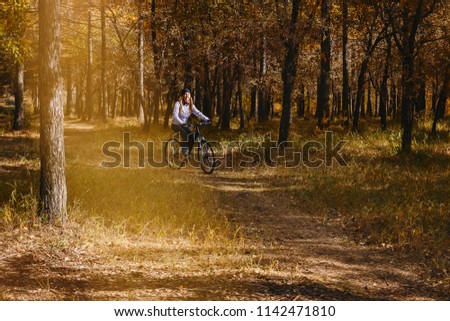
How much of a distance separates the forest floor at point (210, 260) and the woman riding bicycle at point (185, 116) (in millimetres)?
3642

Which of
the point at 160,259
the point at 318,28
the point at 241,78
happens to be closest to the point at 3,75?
the point at 241,78

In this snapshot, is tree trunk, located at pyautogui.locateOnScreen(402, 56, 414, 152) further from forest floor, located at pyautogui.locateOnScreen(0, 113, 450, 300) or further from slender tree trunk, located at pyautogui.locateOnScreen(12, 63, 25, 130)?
slender tree trunk, located at pyautogui.locateOnScreen(12, 63, 25, 130)

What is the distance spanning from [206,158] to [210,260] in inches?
308

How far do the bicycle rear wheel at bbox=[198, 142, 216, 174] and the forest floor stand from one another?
Answer: 11.9ft

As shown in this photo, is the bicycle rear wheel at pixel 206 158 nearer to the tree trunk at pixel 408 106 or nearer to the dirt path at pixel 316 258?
the dirt path at pixel 316 258

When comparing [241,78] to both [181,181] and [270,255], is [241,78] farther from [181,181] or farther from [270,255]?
[270,255]

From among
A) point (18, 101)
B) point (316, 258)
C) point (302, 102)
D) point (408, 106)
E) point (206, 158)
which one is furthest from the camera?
point (302, 102)

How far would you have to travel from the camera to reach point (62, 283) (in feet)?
19.2

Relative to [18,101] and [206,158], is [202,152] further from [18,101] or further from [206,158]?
[18,101]

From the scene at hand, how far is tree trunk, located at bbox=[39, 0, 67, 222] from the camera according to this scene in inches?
291

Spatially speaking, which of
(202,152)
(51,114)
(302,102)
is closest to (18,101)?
(202,152)

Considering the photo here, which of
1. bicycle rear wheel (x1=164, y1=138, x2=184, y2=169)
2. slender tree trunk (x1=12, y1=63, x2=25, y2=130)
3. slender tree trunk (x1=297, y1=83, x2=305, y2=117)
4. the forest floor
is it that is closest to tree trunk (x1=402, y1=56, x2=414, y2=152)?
the forest floor

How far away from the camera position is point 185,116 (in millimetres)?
14148

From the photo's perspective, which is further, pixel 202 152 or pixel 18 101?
pixel 18 101
